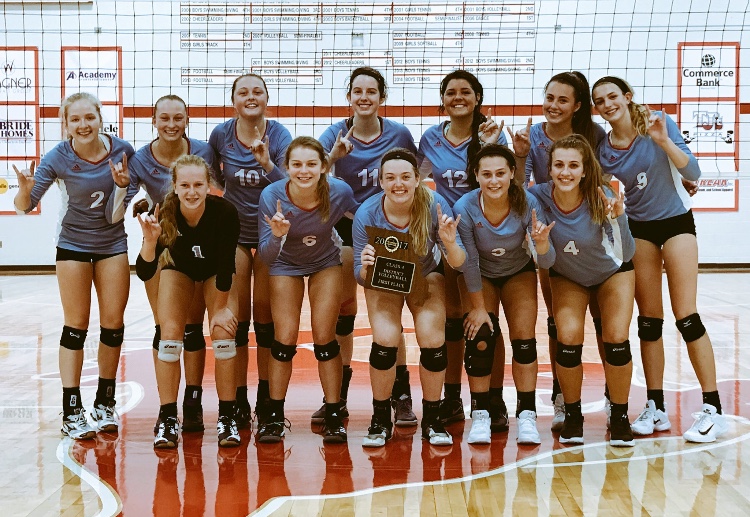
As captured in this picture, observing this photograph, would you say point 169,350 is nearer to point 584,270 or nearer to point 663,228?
point 584,270

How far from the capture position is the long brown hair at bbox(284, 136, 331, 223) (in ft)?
12.6

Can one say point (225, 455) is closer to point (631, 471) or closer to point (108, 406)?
point (108, 406)

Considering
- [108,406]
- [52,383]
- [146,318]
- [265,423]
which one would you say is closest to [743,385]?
[265,423]

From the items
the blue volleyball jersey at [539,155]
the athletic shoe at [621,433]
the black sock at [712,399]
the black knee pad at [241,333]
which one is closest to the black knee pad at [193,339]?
the black knee pad at [241,333]

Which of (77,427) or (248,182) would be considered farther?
(248,182)

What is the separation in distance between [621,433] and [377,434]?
112 cm

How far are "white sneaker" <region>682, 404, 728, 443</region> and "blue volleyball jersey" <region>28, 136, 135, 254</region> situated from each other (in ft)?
9.65

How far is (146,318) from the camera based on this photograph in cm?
808

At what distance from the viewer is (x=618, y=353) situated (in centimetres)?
378

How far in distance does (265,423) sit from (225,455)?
330mm

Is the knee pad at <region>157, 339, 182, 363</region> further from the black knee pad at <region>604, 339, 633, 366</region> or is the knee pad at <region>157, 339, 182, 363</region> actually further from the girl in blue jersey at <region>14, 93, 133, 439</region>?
the black knee pad at <region>604, 339, 633, 366</region>

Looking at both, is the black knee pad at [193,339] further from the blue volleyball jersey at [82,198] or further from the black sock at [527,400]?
the black sock at [527,400]

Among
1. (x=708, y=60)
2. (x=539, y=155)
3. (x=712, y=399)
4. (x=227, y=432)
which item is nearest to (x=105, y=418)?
(x=227, y=432)

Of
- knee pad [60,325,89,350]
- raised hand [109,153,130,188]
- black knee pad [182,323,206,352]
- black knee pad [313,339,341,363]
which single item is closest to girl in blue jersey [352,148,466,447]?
black knee pad [313,339,341,363]
